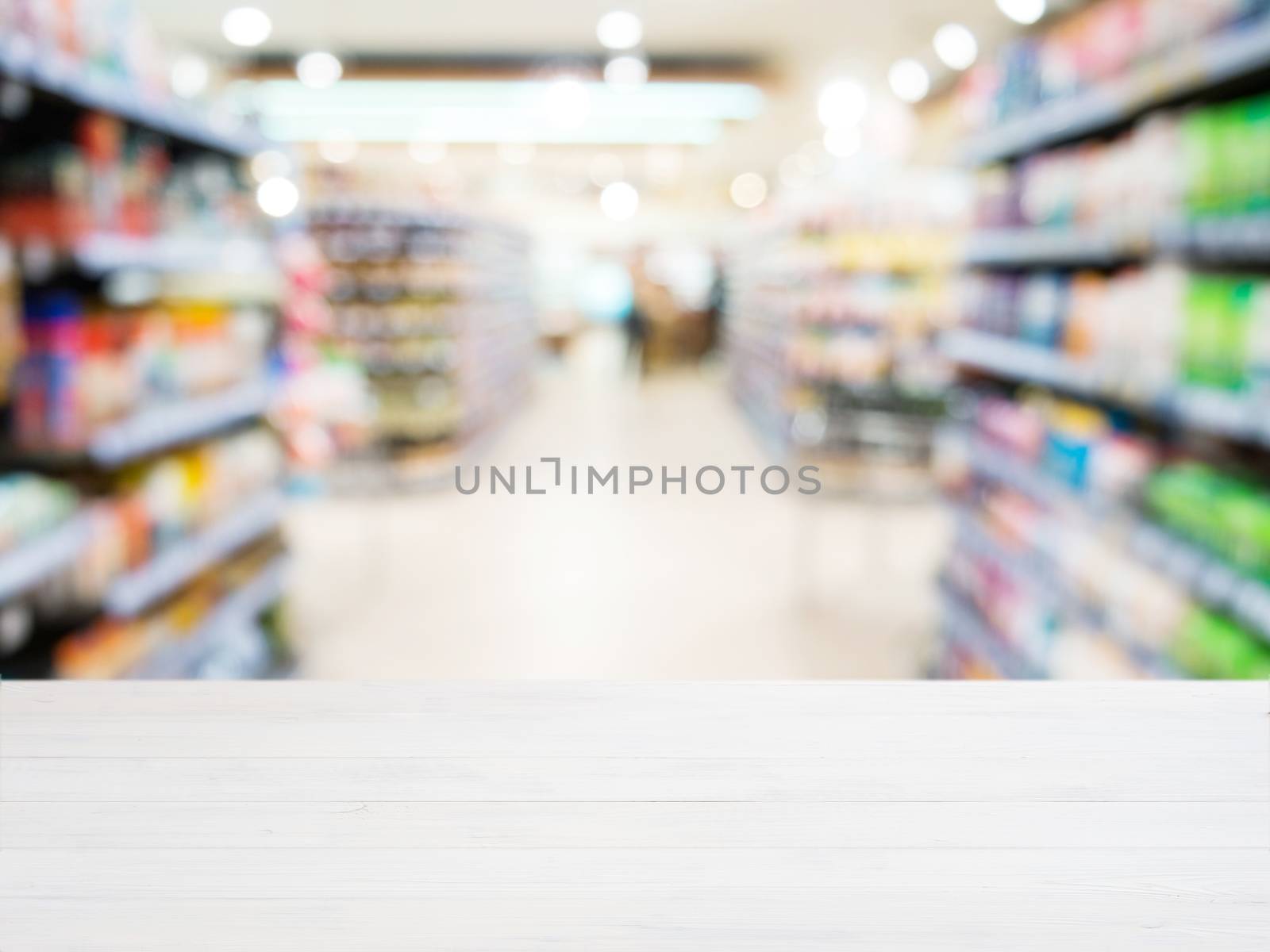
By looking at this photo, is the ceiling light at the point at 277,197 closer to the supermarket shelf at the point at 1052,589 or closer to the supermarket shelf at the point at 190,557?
the supermarket shelf at the point at 190,557

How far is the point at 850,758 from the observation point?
0.81 metres

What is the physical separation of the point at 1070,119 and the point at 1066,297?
20.3 inches

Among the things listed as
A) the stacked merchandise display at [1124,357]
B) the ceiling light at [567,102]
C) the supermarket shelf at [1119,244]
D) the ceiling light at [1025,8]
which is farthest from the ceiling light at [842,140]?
the stacked merchandise display at [1124,357]

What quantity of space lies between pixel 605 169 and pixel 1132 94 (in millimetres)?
17252

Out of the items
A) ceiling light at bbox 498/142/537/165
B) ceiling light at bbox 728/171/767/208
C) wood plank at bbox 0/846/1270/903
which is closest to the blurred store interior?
wood plank at bbox 0/846/1270/903

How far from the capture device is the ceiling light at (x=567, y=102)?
34.1 ft

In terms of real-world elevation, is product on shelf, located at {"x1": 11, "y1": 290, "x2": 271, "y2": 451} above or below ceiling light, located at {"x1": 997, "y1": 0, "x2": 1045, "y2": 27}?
below

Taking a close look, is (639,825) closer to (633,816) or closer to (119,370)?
(633,816)

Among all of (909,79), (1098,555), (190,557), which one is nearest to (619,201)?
(909,79)

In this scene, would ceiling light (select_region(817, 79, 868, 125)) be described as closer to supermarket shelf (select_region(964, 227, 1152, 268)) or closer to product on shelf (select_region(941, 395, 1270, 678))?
supermarket shelf (select_region(964, 227, 1152, 268))

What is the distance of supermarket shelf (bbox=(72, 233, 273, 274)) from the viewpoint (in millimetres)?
2645

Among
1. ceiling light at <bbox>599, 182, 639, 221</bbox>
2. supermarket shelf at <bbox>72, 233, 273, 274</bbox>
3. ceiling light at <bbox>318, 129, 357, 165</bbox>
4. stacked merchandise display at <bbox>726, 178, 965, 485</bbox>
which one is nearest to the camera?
supermarket shelf at <bbox>72, 233, 273, 274</bbox>

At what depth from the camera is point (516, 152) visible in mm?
15609

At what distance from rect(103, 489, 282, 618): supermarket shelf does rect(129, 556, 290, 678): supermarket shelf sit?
135 millimetres
